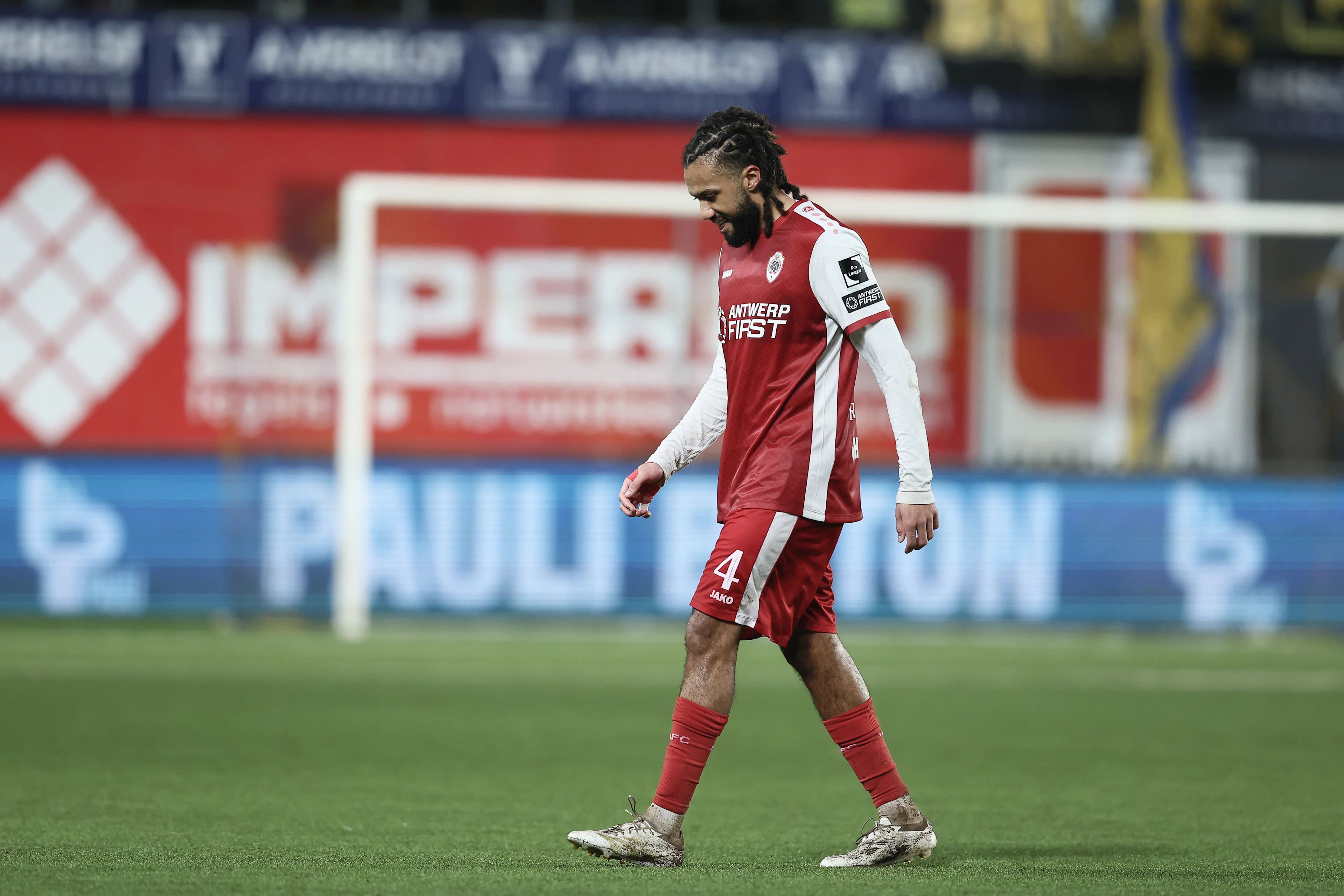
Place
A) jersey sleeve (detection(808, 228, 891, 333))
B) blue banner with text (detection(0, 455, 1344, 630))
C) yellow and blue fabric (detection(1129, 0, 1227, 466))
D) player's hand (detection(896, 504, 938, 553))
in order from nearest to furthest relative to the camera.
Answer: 1. player's hand (detection(896, 504, 938, 553))
2. jersey sleeve (detection(808, 228, 891, 333))
3. blue banner with text (detection(0, 455, 1344, 630))
4. yellow and blue fabric (detection(1129, 0, 1227, 466))

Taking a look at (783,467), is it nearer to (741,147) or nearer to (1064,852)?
(741,147)

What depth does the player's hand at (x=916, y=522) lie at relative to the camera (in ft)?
15.1

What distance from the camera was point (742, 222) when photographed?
4.88 m

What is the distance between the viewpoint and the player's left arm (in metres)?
4.61

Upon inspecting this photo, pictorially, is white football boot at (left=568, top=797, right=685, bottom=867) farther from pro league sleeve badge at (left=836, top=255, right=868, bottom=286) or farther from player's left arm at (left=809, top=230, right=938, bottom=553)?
pro league sleeve badge at (left=836, top=255, right=868, bottom=286)

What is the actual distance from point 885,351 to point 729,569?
0.67 metres

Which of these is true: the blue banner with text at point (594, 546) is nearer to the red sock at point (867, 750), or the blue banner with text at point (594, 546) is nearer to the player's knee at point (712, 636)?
the red sock at point (867, 750)

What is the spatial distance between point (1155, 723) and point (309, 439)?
8751 millimetres

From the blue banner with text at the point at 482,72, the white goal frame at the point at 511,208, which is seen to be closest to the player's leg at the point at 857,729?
the white goal frame at the point at 511,208

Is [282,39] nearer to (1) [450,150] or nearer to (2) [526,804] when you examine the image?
(1) [450,150]

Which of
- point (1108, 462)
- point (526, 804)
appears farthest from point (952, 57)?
point (526, 804)

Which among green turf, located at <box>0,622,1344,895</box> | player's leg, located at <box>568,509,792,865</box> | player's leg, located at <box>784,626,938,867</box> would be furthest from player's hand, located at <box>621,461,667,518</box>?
green turf, located at <box>0,622,1344,895</box>

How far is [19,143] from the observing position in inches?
690

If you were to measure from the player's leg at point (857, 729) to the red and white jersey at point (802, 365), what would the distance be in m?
0.37
